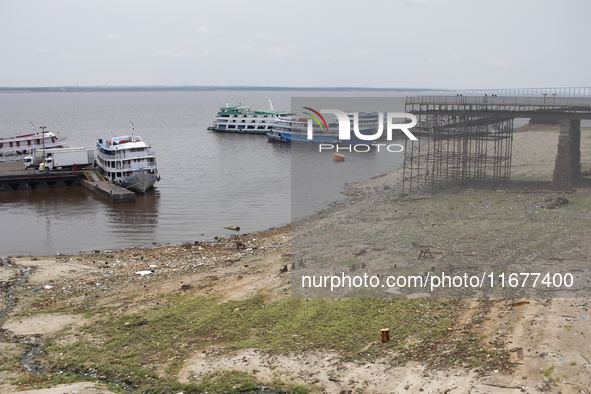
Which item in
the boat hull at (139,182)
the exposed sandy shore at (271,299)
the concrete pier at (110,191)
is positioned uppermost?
the boat hull at (139,182)

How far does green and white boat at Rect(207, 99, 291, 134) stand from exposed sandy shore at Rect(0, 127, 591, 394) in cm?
7515

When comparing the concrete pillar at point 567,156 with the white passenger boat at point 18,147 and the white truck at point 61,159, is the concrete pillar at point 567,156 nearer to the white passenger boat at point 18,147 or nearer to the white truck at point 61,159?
the white truck at point 61,159

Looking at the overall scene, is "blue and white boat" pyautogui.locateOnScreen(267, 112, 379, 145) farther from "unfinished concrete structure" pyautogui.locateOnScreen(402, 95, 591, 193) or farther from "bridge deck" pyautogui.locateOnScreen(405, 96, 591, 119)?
"bridge deck" pyautogui.locateOnScreen(405, 96, 591, 119)

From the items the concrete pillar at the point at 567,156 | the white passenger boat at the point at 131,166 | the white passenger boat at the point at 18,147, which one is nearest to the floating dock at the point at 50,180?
the white passenger boat at the point at 131,166

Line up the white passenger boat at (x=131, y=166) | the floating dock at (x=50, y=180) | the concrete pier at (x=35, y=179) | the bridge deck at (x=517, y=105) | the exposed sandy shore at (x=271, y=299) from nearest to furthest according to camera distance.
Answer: the exposed sandy shore at (x=271, y=299) → the bridge deck at (x=517, y=105) → the white passenger boat at (x=131, y=166) → the floating dock at (x=50, y=180) → the concrete pier at (x=35, y=179)

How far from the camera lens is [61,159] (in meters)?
49.2

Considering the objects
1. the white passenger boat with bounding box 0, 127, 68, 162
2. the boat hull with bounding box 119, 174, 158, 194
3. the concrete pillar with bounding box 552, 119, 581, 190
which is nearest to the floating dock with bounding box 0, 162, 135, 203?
the boat hull with bounding box 119, 174, 158, 194

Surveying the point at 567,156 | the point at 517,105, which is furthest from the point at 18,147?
the point at 567,156

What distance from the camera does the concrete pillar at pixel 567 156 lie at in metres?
28.0

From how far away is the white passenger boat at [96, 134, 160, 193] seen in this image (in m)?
42.9

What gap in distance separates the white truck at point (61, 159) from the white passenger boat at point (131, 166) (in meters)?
6.85

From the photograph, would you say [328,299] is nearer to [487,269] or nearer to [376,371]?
[376,371]

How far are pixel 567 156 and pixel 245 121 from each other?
79.5 meters

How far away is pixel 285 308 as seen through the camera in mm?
A: 15359
